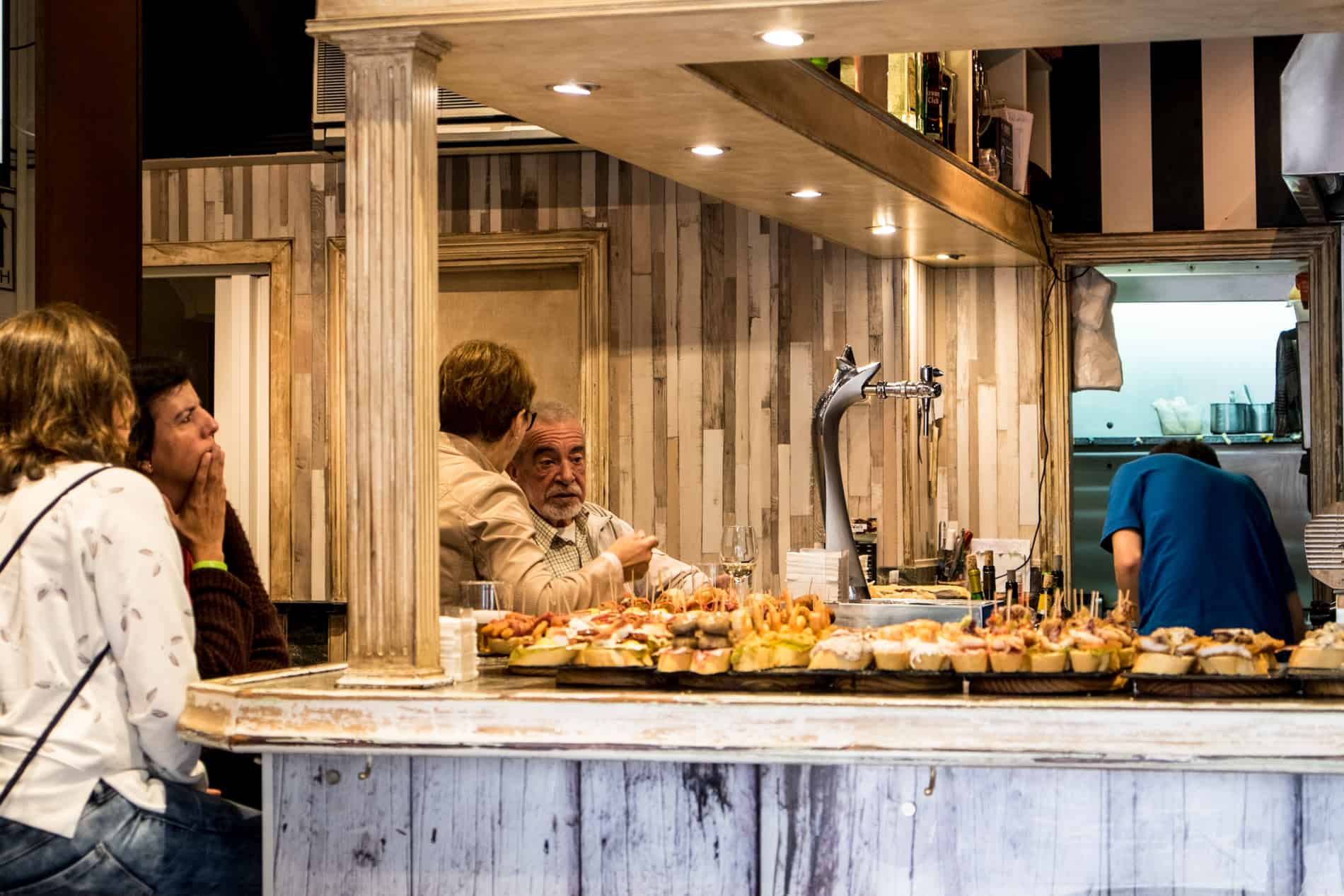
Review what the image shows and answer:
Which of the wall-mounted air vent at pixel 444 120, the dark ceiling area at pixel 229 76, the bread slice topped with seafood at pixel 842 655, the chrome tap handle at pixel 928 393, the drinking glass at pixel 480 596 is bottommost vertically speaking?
the bread slice topped with seafood at pixel 842 655

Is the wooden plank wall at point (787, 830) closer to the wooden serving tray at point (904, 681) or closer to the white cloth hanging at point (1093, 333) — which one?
the wooden serving tray at point (904, 681)

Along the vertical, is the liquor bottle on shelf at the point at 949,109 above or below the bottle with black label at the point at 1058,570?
above

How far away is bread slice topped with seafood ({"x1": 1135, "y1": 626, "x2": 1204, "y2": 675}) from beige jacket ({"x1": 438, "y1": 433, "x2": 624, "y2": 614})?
1.33 meters

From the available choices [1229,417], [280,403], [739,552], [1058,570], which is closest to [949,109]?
[1058,570]

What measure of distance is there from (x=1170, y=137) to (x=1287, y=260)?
2.13 ft

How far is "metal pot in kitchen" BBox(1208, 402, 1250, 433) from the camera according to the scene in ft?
22.0

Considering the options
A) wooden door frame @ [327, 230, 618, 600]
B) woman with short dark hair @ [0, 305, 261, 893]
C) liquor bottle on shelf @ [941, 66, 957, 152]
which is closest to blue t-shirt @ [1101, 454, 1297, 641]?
liquor bottle on shelf @ [941, 66, 957, 152]

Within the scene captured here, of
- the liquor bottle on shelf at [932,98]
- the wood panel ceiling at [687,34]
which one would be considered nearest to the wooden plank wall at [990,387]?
the liquor bottle on shelf at [932,98]

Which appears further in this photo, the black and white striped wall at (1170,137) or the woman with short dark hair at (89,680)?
the black and white striped wall at (1170,137)

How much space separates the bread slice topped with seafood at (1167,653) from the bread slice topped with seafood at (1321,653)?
0.14m

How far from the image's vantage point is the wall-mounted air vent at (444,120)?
524 centimetres

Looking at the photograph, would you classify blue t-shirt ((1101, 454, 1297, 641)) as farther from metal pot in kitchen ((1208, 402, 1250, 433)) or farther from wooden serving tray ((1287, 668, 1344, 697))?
metal pot in kitchen ((1208, 402, 1250, 433))

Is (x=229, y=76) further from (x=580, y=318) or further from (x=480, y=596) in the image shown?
(x=480, y=596)

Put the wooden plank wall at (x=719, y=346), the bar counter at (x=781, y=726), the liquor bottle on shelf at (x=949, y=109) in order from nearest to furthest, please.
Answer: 1. the bar counter at (x=781, y=726)
2. the liquor bottle on shelf at (x=949, y=109)
3. the wooden plank wall at (x=719, y=346)
